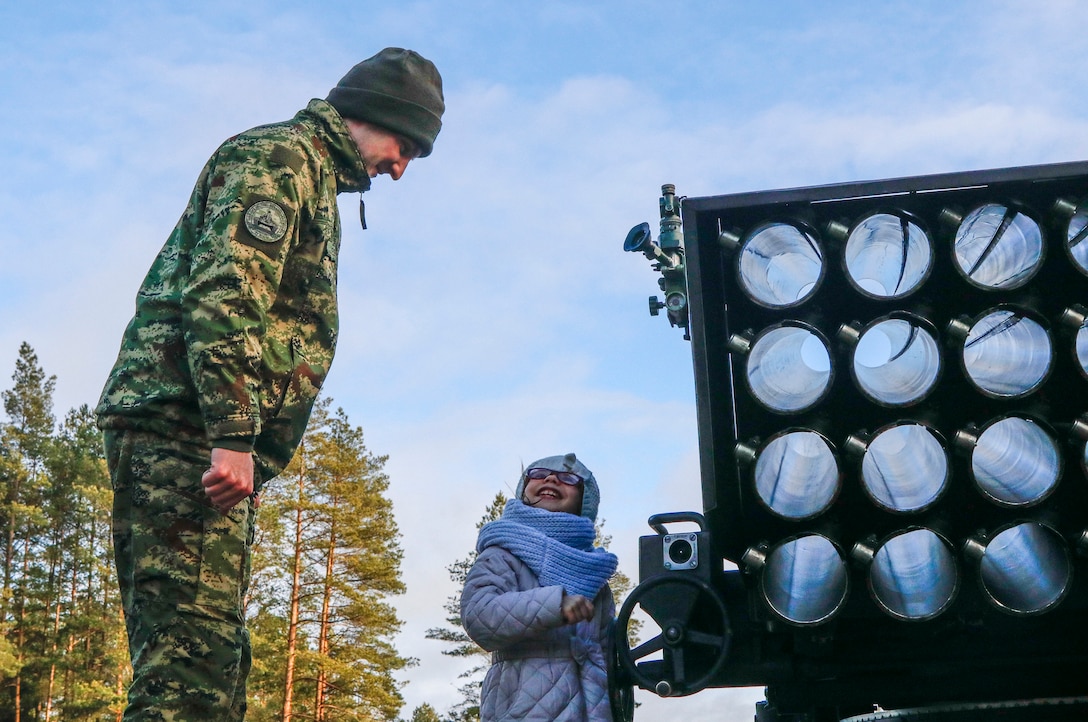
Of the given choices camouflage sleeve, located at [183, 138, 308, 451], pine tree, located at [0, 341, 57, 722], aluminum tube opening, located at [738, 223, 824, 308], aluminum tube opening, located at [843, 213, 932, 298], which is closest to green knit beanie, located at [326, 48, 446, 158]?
camouflage sleeve, located at [183, 138, 308, 451]

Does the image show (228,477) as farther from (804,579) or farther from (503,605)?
(503,605)

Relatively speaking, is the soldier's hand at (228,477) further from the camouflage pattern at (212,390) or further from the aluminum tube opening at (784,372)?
the aluminum tube opening at (784,372)

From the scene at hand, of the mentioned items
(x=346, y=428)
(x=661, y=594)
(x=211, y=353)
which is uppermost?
(x=346, y=428)

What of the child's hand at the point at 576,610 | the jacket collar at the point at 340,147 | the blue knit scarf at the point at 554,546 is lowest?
the child's hand at the point at 576,610

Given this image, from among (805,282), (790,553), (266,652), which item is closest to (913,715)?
(790,553)

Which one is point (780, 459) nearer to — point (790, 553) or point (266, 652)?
point (790, 553)

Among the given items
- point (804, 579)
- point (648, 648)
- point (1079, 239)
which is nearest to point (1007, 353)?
point (1079, 239)

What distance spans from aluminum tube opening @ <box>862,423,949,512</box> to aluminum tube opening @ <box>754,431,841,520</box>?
0.36 feet

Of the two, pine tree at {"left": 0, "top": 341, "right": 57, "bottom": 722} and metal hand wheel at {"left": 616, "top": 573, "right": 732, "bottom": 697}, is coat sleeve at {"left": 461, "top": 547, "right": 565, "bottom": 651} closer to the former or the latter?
metal hand wheel at {"left": 616, "top": 573, "right": 732, "bottom": 697}

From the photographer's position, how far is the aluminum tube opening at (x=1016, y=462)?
10.6 feet

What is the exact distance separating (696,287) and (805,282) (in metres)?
0.30

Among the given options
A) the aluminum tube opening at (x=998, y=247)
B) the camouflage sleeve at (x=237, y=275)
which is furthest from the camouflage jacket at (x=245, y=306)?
the aluminum tube opening at (x=998, y=247)

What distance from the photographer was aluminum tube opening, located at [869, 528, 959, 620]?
322 centimetres

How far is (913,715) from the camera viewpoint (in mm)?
3148
